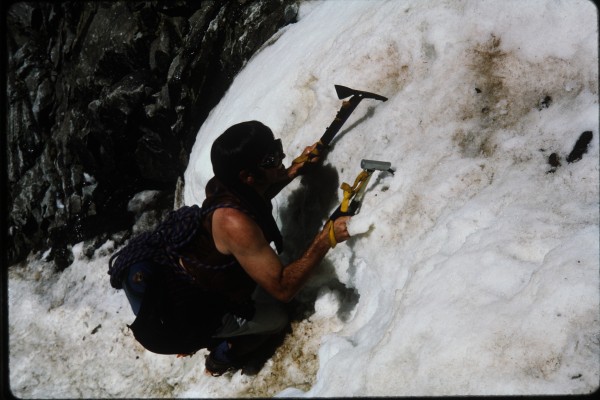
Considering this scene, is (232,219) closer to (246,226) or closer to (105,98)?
(246,226)

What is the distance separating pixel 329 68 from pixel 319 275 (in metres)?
2.16

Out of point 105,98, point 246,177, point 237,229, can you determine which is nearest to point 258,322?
point 237,229

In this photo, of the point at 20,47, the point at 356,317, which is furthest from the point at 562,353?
the point at 20,47

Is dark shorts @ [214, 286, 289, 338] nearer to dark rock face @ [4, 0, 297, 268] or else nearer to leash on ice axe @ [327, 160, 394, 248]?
leash on ice axe @ [327, 160, 394, 248]

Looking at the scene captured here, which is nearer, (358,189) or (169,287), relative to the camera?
(358,189)

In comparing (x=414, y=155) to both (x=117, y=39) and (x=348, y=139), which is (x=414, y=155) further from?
(x=117, y=39)

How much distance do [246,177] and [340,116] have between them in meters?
1.22

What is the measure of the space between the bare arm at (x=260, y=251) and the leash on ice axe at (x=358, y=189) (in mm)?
154

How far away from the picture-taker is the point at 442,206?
3.49 metres

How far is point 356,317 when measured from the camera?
390cm

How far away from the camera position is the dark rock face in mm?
7500

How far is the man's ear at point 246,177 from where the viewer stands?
3734 mm

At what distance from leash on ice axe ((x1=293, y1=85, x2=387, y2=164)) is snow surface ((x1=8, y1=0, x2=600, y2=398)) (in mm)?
94

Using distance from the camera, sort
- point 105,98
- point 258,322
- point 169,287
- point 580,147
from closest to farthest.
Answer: point 580,147, point 169,287, point 258,322, point 105,98
